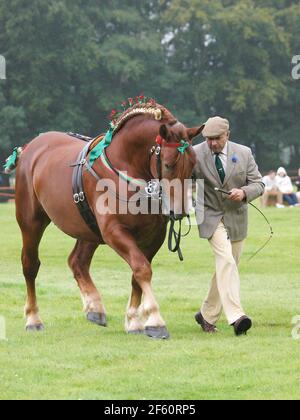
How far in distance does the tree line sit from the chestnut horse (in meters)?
43.3

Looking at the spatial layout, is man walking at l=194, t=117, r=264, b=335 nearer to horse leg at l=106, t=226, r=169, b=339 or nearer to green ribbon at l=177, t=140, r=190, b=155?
green ribbon at l=177, t=140, r=190, b=155

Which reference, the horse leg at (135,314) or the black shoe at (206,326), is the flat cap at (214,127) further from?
the black shoe at (206,326)

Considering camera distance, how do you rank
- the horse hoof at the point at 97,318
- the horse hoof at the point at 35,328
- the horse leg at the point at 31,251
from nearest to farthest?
1. the horse hoof at the point at 35,328
2. the horse hoof at the point at 97,318
3. the horse leg at the point at 31,251

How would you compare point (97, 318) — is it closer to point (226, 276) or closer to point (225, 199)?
point (226, 276)

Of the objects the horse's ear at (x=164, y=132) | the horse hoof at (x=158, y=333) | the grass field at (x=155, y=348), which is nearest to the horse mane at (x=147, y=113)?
the horse's ear at (x=164, y=132)

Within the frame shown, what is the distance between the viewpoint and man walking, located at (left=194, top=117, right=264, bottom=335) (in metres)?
8.92

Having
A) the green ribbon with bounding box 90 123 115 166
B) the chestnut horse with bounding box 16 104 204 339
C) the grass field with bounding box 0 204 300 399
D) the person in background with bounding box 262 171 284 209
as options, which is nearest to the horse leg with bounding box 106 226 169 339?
the chestnut horse with bounding box 16 104 204 339

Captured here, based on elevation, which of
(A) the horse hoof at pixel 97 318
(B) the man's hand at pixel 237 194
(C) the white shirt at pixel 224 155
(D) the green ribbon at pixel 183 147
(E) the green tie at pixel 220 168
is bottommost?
(A) the horse hoof at pixel 97 318

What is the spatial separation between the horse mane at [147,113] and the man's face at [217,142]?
431mm

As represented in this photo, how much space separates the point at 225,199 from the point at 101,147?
4.08 feet

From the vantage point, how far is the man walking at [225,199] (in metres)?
8.92

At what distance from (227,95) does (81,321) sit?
51.8 meters
